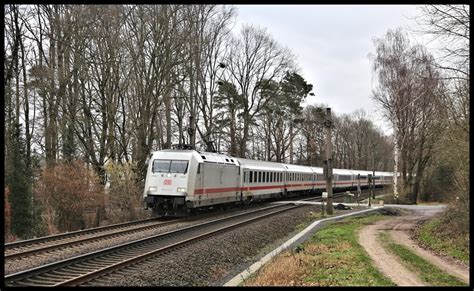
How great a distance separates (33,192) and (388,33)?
2737 centimetres

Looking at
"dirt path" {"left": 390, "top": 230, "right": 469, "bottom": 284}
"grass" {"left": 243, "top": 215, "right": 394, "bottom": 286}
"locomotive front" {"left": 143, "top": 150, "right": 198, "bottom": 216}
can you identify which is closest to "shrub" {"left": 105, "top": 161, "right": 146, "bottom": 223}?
"locomotive front" {"left": 143, "top": 150, "right": 198, "bottom": 216}

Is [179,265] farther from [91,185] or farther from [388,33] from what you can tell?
[388,33]

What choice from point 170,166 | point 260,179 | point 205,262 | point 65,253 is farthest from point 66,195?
point 260,179

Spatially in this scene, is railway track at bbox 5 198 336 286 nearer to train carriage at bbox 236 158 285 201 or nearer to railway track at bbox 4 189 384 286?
railway track at bbox 4 189 384 286

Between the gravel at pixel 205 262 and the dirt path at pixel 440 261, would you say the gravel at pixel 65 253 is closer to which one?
the gravel at pixel 205 262

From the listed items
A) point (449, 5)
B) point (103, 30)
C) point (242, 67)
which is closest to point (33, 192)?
point (103, 30)

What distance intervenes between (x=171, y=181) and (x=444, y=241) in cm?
1145

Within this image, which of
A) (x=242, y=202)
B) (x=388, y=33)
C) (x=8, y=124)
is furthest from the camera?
(x=388, y=33)

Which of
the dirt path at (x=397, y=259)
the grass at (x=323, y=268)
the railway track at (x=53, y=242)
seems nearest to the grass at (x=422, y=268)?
the dirt path at (x=397, y=259)

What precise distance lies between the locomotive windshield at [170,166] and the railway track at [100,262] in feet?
15.6

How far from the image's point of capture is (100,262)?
11.3 meters

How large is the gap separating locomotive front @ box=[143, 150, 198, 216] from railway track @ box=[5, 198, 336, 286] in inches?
163

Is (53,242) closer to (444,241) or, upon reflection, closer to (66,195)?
(66,195)
